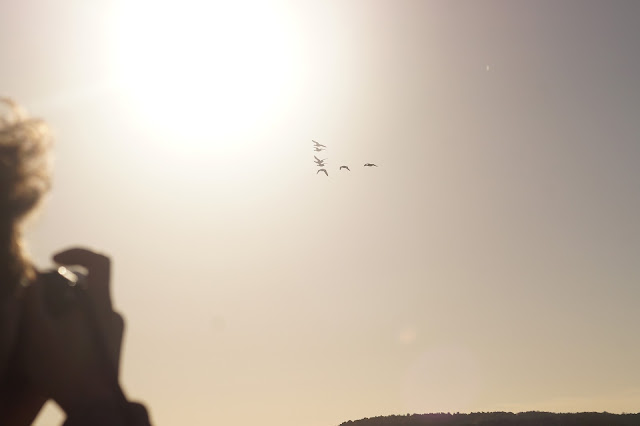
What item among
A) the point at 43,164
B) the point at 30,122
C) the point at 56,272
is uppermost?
the point at 30,122

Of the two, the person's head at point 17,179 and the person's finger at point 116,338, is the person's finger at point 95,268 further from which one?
the person's head at point 17,179

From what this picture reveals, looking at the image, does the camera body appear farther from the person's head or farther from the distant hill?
the distant hill

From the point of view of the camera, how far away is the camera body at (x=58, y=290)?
344 cm

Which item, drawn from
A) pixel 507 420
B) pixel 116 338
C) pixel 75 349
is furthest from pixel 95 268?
pixel 507 420

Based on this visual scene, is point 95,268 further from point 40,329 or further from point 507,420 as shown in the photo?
point 507,420

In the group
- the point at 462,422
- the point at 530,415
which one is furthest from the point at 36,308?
the point at 530,415

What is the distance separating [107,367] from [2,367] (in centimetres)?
62

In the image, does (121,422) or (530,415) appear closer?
(121,422)

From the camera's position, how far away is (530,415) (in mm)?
52406

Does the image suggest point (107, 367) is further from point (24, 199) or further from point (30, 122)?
point (30, 122)

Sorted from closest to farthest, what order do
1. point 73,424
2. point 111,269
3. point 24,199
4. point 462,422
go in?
point 24,199 < point 73,424 < point 111,269 < point 462,422

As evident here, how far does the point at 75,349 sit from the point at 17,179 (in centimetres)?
115

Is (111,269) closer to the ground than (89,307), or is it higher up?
higher up

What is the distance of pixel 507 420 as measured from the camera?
5047cm
